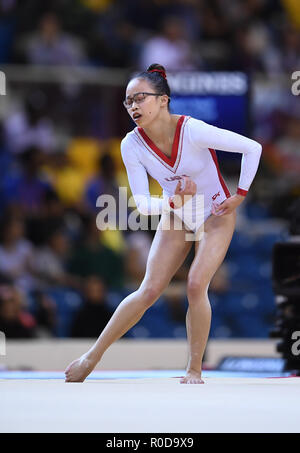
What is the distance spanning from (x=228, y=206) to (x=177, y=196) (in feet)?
0.93

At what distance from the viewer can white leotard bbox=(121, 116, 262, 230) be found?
446cm

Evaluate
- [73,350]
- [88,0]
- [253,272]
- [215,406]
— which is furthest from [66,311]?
[215,406]

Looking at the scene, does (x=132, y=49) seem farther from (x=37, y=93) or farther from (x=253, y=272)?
(x=253, y=272)

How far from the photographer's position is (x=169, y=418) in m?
2.90

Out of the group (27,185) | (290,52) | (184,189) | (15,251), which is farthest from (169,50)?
(184,189)

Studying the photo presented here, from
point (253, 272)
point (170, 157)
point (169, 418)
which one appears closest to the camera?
point (169, 418)

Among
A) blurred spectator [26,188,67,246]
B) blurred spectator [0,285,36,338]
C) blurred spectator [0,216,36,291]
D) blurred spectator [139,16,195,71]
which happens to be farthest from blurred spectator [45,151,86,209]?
blurred spectator [0,285,36,338]

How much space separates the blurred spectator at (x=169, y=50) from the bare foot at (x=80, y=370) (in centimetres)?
560

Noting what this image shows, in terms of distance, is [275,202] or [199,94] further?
[275,202]

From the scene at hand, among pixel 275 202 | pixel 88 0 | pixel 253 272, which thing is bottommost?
pixel 253 272

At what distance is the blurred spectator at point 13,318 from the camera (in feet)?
25.1

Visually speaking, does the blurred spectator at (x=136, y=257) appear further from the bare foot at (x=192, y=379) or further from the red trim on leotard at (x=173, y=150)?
the red trim on leotard at (x=173, y=150)

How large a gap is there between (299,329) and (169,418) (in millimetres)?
3081

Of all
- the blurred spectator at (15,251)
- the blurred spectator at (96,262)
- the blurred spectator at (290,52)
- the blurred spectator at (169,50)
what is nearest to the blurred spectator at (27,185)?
the blurred spectator at (15,251)
